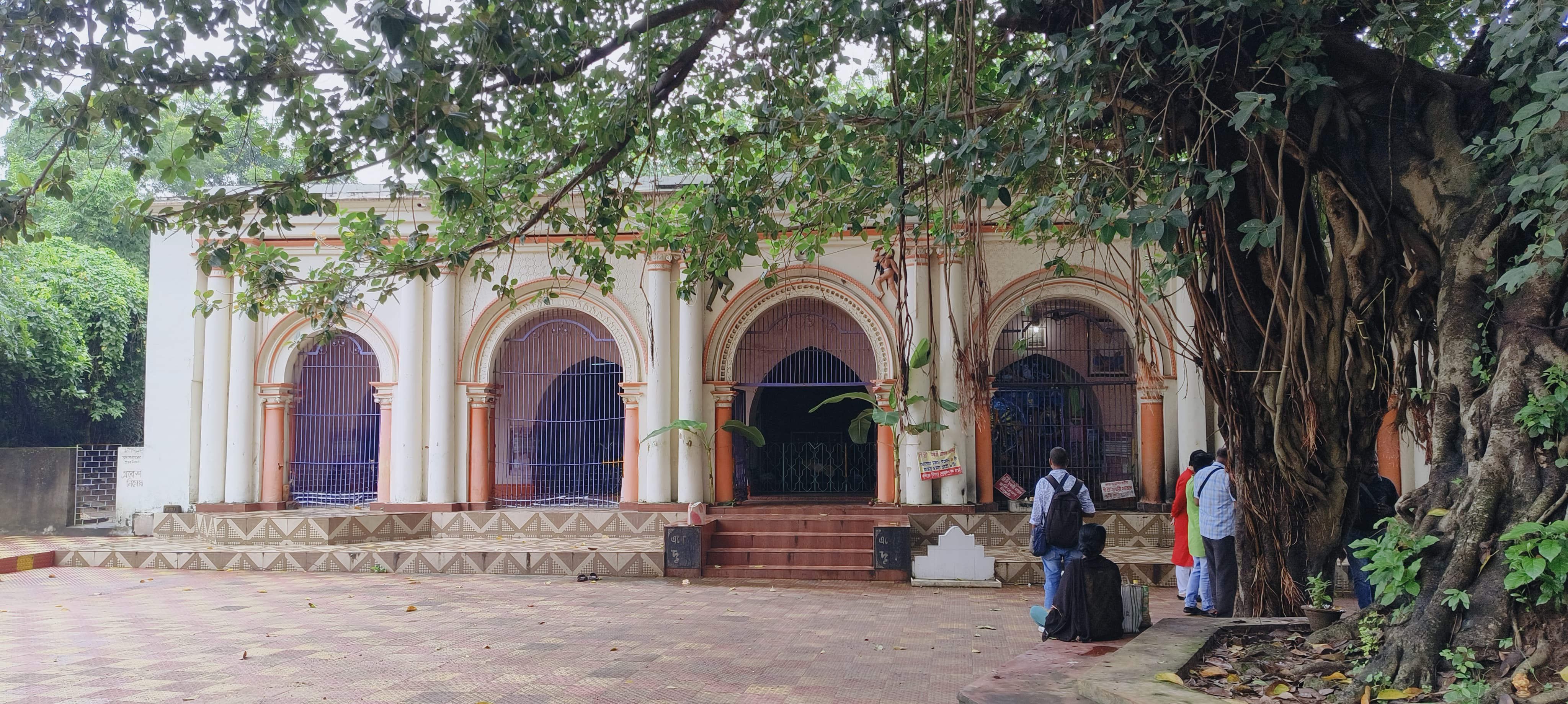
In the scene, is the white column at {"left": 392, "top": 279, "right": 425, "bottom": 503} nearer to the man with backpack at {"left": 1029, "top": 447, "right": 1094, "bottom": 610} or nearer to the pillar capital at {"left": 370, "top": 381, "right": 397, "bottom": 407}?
the pillar capital at {"left": 370, "top": 381, "right": 397, "bottom": 407}

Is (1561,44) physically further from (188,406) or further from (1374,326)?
(188,406)

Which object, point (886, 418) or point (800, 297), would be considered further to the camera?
point (800, 297)

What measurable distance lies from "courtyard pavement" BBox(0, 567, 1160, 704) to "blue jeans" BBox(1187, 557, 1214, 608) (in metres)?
0.63

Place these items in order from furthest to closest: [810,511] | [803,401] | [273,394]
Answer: [803,401]
[273,394]
[810,511]

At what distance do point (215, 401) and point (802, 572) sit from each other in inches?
346

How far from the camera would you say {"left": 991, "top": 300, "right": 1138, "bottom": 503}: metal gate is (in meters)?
13.9

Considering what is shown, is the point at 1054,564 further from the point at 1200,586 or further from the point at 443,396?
the point at 443,396

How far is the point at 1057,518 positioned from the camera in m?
7.18

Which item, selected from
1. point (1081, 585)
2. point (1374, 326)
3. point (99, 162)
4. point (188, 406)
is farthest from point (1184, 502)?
point (99, 162)

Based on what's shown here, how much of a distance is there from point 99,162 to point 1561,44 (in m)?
25.7

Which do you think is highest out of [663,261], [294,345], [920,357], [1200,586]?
[663,261]

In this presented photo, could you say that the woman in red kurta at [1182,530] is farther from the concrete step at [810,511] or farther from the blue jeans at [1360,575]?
the concrete step at [810,511]

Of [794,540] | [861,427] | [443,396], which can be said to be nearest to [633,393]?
[443,396]

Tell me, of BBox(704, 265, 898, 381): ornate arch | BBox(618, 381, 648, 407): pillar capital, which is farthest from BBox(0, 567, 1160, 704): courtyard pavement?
BBox(704, 265, 898, 381): ornate arch
